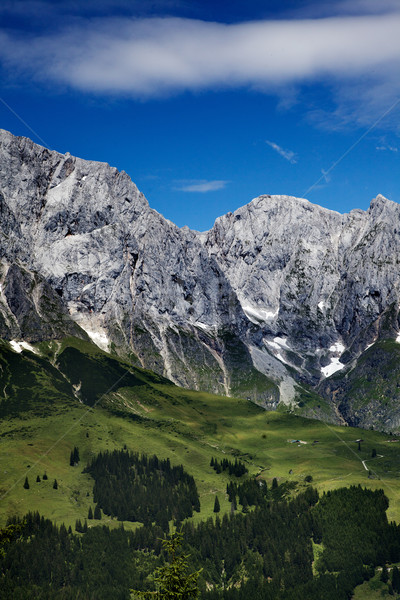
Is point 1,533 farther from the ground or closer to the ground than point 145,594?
farther from the ground

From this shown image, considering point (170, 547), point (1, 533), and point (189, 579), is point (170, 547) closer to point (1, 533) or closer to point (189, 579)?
point (189, 579)

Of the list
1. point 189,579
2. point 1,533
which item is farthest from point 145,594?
point 1,533

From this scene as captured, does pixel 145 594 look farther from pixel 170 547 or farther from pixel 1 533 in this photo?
pixel 1 533

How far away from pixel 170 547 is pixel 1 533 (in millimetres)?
17902

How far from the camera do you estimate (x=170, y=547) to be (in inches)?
2488

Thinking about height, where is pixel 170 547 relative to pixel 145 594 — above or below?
above

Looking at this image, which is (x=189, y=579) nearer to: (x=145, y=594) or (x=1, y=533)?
(x=145, y=594)

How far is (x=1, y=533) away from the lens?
64688 mm

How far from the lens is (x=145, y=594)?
62.2 metres

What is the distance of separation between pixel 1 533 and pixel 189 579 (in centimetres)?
2025

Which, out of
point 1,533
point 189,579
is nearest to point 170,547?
point 189,579

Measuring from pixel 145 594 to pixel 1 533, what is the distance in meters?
16.4

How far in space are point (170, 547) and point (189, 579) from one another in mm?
3772
